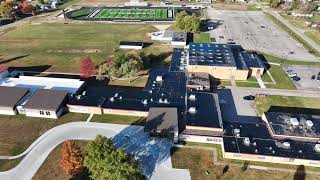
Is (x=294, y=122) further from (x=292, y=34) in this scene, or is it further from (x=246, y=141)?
(x=292, y=34)

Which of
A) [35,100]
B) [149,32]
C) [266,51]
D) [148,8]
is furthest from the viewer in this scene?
[148,8]

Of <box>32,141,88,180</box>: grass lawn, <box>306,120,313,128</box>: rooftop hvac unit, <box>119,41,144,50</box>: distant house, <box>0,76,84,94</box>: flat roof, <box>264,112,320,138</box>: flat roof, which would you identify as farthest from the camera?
<box>119,41,144,50</box>: distant house

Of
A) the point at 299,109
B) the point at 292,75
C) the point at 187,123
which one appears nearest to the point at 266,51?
the point at 292,75

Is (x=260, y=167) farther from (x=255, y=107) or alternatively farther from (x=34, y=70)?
(x=34, y=70)

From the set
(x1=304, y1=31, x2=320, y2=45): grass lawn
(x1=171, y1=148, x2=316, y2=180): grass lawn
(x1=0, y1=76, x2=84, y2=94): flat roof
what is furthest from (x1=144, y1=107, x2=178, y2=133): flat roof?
(x1=304, y1=31, x2=320, y2=45): grass lawn

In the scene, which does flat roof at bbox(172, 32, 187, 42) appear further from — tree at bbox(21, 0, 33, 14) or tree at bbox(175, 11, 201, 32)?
tree at bbox(21, 0, 33, 14)

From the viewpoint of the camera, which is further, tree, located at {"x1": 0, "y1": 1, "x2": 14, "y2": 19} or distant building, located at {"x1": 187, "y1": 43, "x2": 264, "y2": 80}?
tree, located at {"x1": 0, "y1": 1, "x2": 14, "y2": 19}

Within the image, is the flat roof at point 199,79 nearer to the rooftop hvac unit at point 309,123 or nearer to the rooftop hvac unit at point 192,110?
the rooftop hvac unit at point 192,110
